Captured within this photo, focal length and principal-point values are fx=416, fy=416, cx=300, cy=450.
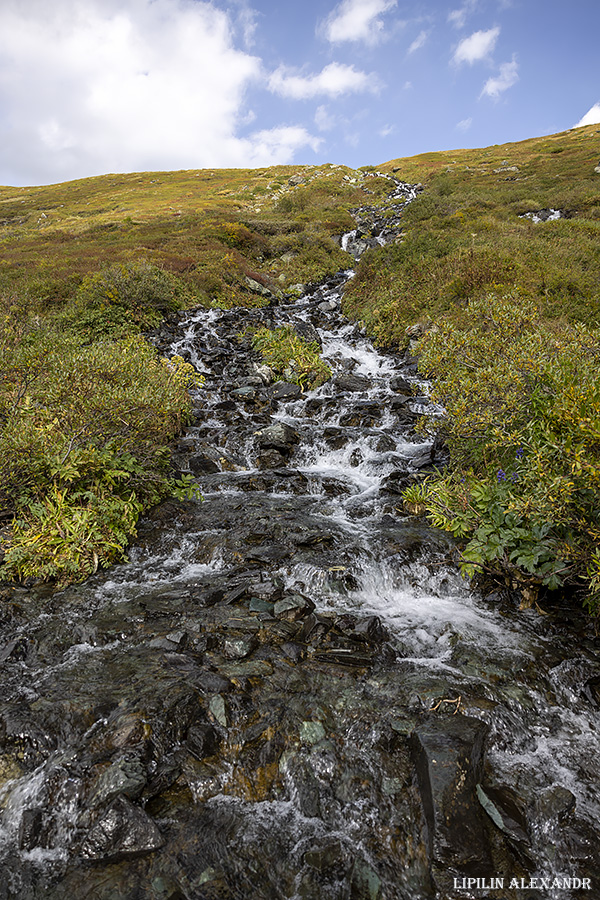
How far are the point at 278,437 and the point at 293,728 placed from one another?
9.34 meters

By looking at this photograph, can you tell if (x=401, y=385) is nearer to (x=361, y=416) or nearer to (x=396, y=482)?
(x=361, y=416)

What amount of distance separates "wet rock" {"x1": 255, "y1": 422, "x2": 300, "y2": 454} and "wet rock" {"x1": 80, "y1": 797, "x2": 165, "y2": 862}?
32.4 ft

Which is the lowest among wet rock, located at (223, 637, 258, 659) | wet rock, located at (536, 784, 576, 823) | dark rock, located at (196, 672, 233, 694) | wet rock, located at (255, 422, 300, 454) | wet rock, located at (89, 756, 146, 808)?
wet rock, located at (536, 784, 576, 823)

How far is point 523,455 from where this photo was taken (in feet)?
21.9

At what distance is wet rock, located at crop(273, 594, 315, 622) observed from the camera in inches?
266

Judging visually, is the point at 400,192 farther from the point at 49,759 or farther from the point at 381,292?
the point at 49,759

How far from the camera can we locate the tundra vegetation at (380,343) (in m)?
6.29

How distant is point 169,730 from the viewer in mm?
4719

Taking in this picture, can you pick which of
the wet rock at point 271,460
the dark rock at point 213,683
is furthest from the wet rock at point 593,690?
the wet rock at point 271,460

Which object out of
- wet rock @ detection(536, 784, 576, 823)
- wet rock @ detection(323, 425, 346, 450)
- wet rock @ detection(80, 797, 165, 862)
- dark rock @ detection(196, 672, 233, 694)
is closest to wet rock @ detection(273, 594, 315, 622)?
dark rock @ detection(196, 672, 233, 694)

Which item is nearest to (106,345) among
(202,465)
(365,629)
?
(202,465)

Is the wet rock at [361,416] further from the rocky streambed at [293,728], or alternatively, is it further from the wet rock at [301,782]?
the wet rock at [301,782]

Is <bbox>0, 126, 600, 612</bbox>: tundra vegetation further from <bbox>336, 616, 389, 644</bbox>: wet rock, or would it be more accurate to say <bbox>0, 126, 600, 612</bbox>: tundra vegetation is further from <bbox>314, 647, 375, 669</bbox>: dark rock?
<bbox>314, 647, 375, 669</bbox>: dark rock

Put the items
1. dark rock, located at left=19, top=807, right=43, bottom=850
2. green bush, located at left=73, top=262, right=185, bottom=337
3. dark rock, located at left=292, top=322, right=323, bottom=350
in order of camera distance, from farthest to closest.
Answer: dark rock, located at left=292, top=322, right=323, bottom=350 → green bush, located at left=73, top=262, right=185, bottom=337 → dark rock, located at left=19, top=807, right=43, bottom=850
